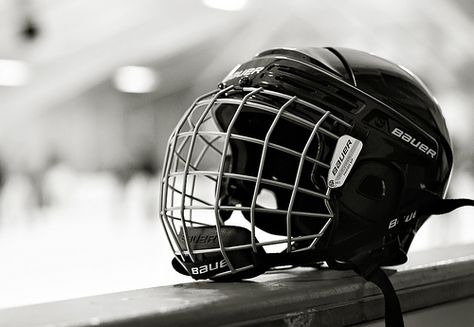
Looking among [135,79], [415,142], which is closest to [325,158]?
[415,142]

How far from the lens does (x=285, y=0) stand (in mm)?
5578

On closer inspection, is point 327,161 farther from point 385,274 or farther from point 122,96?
point 122,96

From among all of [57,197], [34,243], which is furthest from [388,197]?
[57,197]

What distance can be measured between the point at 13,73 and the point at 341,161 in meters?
6.67

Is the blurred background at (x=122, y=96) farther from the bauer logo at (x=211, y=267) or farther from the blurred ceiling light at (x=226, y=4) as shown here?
the bauer logo at (x=211, y=267)

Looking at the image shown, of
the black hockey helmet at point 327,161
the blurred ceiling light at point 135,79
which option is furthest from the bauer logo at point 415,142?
the blurred ceiling light at point 135,79

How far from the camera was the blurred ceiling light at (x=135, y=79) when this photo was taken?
284 inches

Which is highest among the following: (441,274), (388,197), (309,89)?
(309,89)

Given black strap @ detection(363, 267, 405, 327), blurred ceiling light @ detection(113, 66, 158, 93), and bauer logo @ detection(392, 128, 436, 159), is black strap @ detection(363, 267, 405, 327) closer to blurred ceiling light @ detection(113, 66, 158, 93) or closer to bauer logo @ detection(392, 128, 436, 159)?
bauer logo @ detection(392, 128, 436, 159)

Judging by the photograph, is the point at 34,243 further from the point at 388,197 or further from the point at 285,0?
the point at 388,197

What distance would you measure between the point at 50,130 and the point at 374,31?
3798mm

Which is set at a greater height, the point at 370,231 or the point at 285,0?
the point at 285,0

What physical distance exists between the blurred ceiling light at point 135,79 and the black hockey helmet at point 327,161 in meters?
6.50

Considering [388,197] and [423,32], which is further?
[423,32]
